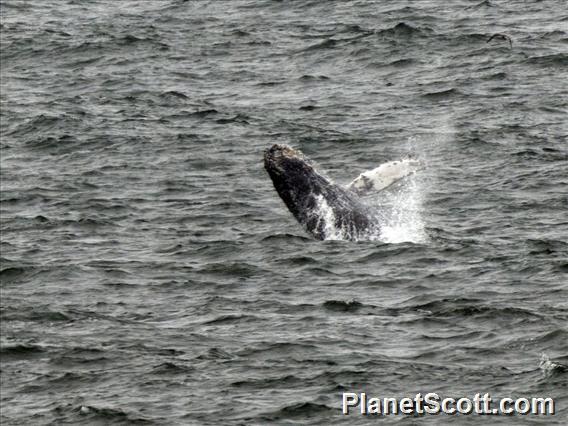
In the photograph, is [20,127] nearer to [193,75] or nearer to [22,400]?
[193,75]

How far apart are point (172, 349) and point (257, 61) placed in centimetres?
2318

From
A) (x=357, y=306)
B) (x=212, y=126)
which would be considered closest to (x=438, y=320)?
(x=357, y=306)

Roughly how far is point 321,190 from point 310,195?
21 centimetres

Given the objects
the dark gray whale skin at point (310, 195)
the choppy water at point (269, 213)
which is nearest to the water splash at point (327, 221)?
the dark gray whale skin at point (310, 195)

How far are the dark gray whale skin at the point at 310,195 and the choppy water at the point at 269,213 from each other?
0.86 metres

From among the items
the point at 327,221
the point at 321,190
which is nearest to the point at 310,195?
the point at 321,190

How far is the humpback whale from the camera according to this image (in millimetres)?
28781

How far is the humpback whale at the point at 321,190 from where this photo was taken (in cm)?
2878

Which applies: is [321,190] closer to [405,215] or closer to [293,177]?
[293,177]

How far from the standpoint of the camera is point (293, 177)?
94.5 ft

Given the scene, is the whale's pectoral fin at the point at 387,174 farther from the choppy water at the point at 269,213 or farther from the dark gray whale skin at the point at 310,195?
the choppy water at the point at 269,213

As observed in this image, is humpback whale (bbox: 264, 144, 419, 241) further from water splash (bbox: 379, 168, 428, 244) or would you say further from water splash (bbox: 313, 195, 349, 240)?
water splash (bbox: 379, 168, 428, 244)

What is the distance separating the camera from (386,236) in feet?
102

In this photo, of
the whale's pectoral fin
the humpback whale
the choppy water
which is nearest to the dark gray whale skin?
the humpback whale
